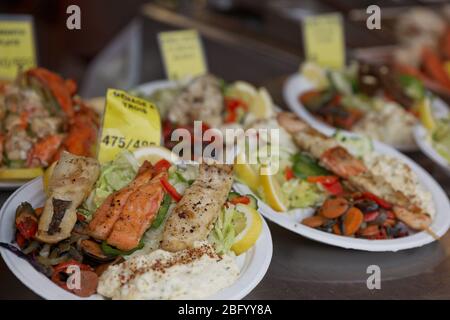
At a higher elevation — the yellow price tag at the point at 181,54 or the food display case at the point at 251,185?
the yellow price tag at the point at 181,54

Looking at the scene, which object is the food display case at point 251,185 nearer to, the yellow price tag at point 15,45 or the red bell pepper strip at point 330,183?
the red bell pepper strip at point 330,183

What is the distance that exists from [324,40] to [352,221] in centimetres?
224

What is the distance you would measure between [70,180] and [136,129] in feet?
1.78

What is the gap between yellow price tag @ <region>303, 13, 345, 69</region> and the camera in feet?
14.0

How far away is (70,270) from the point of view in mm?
1934

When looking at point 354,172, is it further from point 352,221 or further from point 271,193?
point 271,193

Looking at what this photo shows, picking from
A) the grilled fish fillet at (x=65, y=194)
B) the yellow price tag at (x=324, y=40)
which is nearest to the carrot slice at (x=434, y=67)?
the yellow price tag at (x=324, y=40)

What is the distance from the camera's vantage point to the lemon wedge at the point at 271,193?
2590mm

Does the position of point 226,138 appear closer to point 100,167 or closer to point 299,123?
point 299,123

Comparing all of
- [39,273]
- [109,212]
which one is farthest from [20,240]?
[109,212]

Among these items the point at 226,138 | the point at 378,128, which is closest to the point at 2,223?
the point at 226,138

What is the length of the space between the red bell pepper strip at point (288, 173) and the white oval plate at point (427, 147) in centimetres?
100

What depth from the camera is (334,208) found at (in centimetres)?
261

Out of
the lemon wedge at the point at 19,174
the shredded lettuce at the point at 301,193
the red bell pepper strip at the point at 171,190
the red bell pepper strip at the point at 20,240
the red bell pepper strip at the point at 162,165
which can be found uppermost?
the red bell pepper strip at the point at 162,165
